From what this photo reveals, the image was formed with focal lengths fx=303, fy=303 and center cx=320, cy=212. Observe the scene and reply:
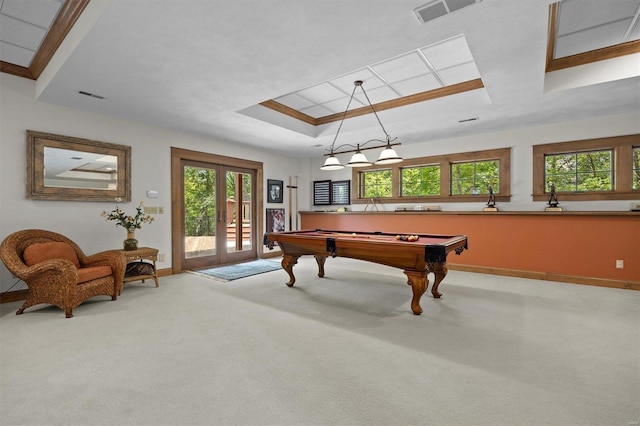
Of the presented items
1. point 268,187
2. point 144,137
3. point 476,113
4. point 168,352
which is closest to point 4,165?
point 144,137

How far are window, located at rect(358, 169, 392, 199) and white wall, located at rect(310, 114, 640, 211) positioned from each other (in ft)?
2.37

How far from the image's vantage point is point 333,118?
5555mm

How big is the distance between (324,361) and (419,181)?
16.5ft

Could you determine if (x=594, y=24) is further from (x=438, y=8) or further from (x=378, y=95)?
(x=378, y=95)

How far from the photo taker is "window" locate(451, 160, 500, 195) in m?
5.67

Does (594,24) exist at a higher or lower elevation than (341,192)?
higher

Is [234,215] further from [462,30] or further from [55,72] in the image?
[462,30]

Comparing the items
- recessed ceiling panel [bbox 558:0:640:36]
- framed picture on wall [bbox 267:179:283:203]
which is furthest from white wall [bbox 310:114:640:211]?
framed picture on wall [bbox 267:179:283:203]

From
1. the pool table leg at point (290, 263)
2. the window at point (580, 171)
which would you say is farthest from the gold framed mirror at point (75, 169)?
the window at point (580, 171)

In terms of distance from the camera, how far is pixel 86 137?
14.4 feet

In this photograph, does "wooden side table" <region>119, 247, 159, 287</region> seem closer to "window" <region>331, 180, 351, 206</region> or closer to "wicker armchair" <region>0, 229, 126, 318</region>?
"wicker armchair" <region>0, 229, 126, 318</region>

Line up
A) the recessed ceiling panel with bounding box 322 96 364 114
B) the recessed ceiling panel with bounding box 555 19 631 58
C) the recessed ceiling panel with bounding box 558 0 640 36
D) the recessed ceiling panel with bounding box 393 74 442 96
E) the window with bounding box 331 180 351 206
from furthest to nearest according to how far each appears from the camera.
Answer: the window with bounding box 331 180 351 206, the recessed ceiling panel with bounding box 322 96 364 114, the recessed ceiling panel with bounding box 393 74 442 96, the recessed ceiling panel with bounding box 555 19 631 58, the recessed ceiling panel with bounding box 558 0 640 36

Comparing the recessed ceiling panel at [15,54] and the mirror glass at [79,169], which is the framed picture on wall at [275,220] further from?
the recessed ceiling panel at [15,54]

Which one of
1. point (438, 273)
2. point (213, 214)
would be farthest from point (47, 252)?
point (438, 273)
